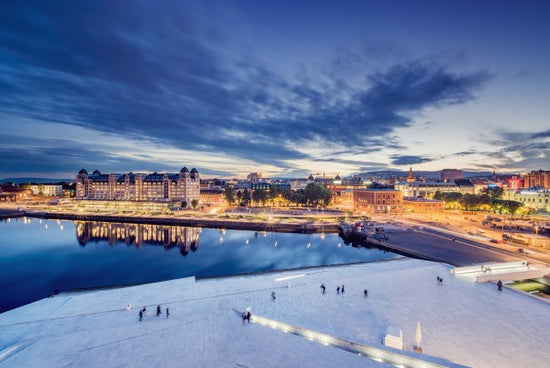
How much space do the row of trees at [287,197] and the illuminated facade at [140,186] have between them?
20247 mm

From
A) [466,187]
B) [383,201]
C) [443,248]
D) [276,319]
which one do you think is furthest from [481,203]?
[276,319]

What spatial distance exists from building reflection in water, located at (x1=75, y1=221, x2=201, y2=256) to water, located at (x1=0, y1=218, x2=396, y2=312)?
17 centimetres

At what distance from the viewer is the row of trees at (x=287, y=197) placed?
9769 centimetres

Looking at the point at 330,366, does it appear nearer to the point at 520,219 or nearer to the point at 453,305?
the point at 453,305

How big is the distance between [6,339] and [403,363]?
17.5m

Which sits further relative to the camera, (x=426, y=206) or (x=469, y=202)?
(x=469, y=202)

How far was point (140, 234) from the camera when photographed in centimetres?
5694

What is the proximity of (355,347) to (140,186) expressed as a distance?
120 m

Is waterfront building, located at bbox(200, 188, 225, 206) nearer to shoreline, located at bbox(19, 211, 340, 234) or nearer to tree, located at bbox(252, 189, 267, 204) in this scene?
tree, located at bbox(252, 189, 267, 204)

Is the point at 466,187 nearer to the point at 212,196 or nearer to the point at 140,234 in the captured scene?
the point at 212,196

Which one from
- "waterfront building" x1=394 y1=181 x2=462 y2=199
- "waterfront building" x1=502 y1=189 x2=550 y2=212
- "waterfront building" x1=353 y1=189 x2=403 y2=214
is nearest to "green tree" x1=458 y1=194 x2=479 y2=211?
"waterfront building" x1=502 y1=189 x2=550 y2=212

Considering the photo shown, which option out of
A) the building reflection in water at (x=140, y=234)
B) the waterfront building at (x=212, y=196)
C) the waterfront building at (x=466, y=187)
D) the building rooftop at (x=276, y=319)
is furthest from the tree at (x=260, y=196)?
the waterfront building at (x=466, y=187)

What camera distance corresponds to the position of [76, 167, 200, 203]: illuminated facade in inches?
4397

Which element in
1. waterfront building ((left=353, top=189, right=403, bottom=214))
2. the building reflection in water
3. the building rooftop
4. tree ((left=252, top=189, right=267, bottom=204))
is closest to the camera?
the building rooftop
